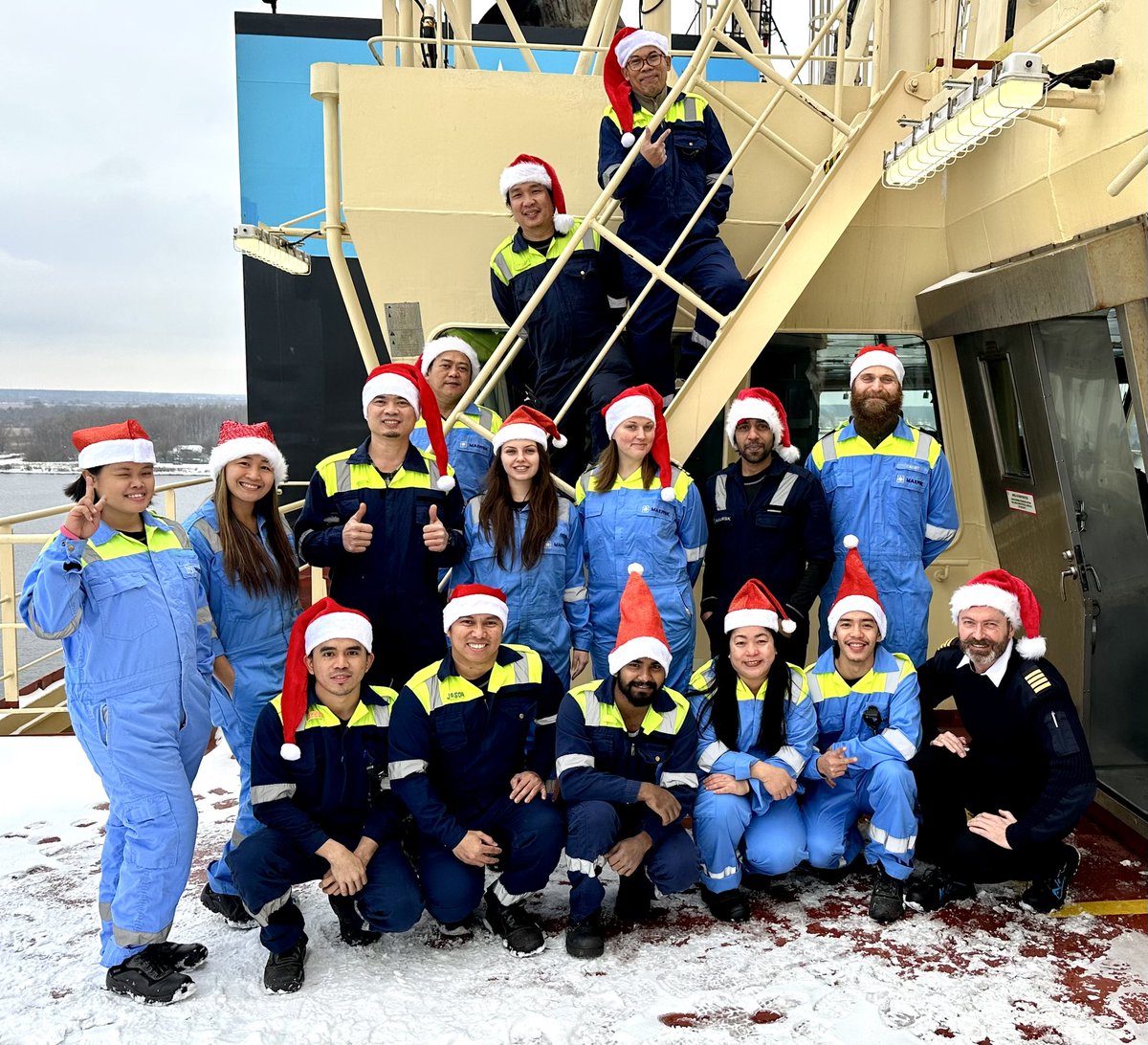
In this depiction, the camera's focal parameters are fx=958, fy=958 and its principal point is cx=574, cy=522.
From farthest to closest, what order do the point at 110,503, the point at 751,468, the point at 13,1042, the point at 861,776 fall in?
1. the point at 751,468
2. the point at 861,776
3. the point at 110,503
4. the point at 13,1042

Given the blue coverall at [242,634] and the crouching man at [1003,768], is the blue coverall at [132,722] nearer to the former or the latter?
the blue coverall at [242,634]

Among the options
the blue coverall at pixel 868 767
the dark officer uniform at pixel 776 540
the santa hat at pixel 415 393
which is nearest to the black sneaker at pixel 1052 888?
the blue coverall at pixel 868 767

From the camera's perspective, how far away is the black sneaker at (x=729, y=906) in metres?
3.37

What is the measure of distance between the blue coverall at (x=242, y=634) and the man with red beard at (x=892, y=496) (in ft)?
7.49

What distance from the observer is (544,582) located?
369 centimetres

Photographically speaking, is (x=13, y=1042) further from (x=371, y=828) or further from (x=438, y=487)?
(x=438, y=487)

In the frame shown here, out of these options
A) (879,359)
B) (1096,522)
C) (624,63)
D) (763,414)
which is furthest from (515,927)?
(624,63)

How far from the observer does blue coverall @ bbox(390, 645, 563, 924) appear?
3180mm

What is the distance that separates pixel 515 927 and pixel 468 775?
1.72 ft

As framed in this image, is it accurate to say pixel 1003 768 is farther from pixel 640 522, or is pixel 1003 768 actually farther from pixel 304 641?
pixel 304 641

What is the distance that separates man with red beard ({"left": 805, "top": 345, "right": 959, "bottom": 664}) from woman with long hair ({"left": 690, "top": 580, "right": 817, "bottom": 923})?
72 centimetres

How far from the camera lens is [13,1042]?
272 cm

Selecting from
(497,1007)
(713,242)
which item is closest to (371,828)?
(497,1007)

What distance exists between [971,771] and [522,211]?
9.77 ft
